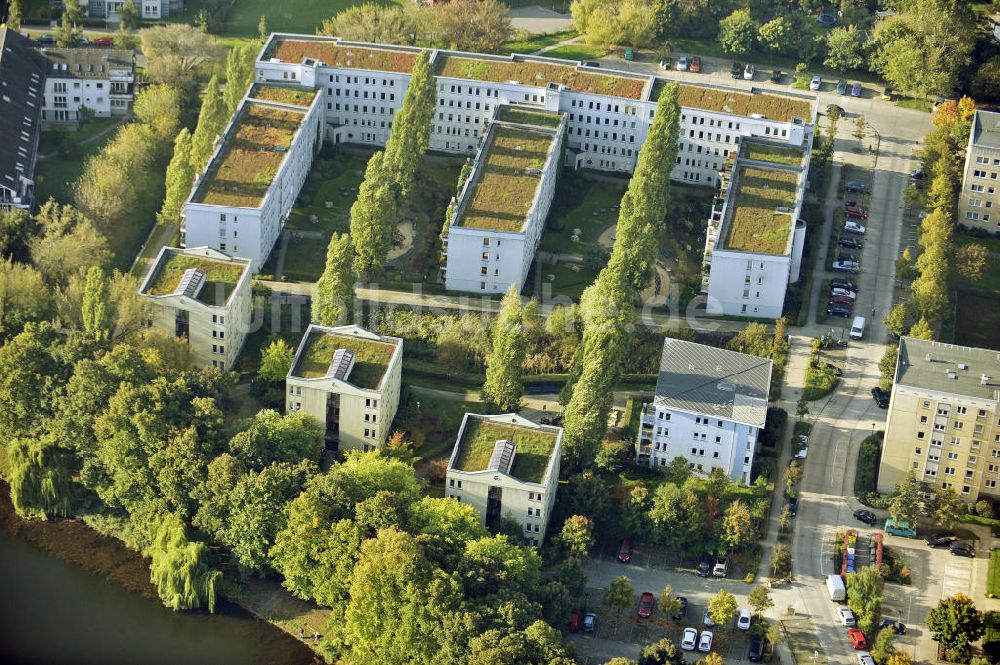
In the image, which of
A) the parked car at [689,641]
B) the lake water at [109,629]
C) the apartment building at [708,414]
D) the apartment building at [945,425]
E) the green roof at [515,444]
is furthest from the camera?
the apartment building at [708,414]

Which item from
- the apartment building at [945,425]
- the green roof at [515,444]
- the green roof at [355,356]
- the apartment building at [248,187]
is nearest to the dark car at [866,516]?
the apartment building at [945,425]

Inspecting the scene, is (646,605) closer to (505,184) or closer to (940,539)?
(940,539)

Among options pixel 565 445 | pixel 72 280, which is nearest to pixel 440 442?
pixel 565 445

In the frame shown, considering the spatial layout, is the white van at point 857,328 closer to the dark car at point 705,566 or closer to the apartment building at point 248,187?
the dark car at point 705,566

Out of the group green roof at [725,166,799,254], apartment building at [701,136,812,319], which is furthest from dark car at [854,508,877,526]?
green roof at [725,166,799,254]

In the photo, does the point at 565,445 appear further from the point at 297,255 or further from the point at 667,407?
the point at 297,255

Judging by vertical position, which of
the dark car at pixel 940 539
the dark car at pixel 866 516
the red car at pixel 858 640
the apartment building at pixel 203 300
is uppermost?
the apartment building at pixel 203 300
